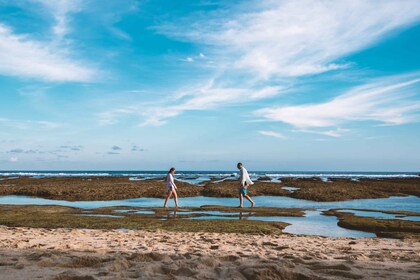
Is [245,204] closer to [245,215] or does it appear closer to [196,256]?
[245,215]

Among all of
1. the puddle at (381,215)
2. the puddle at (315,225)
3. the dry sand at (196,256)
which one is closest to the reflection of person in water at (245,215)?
the puddle at (315,225)

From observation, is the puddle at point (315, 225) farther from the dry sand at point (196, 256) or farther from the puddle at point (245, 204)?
the puddle at point (245, 204)

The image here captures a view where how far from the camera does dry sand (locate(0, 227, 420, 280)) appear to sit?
20.8ft

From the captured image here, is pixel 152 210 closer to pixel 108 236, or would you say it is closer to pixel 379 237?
pixel 108 236

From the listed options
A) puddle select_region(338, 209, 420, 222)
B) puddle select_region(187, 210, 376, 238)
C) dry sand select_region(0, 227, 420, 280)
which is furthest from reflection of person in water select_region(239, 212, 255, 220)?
puddle select_region(338, 209, 420, 222)

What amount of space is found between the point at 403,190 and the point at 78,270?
3846 centimetres

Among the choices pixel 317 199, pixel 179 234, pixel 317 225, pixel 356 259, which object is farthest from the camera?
pixel 317 199

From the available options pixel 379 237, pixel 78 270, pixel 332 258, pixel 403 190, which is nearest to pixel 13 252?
pixel 78 270

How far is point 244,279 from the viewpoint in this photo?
612cm

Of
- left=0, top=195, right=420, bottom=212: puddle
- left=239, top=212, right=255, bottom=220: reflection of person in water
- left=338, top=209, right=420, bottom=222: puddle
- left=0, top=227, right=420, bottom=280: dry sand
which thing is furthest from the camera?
left=0, top=195, right=420, bottom=212: puddle

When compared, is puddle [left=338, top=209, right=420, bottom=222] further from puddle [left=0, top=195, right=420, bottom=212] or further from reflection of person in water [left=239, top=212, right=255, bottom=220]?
reflection of person in water [left=239, top=212, right=255, bottom=220]

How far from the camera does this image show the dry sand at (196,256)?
635 centimetres

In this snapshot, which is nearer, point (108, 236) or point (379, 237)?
point (108, 236)

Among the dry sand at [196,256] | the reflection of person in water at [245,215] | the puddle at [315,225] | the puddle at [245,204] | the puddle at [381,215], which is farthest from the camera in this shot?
the puddle at [245,204]
